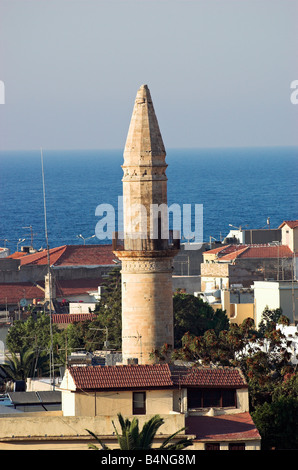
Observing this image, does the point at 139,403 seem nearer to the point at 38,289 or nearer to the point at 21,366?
the point at 21,366

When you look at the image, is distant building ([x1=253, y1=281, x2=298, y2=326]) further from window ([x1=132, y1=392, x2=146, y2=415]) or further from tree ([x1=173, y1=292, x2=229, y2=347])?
window ([x1=132, y1=392, x2=146, y2=415])

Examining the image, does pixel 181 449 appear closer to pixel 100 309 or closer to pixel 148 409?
pixel 148 409

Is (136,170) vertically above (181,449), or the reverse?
(136,170)

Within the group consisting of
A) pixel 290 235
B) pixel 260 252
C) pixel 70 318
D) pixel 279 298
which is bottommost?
pixel 70 318

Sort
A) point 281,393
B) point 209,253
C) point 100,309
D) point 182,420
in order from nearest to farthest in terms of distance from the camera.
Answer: point 182,420 → point 281,393 → point 100,309 → point 209,253

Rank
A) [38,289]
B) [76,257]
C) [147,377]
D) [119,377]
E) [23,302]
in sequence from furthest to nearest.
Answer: [76,257] < [38,289] < [23,302] < [147,377] < [119,377]

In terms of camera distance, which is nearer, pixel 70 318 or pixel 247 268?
pixel 70 318

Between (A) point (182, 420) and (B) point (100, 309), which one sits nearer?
(A) point (182, 420)

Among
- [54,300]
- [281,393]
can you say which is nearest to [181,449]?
[281,393]

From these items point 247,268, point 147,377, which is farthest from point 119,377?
point 247,268
